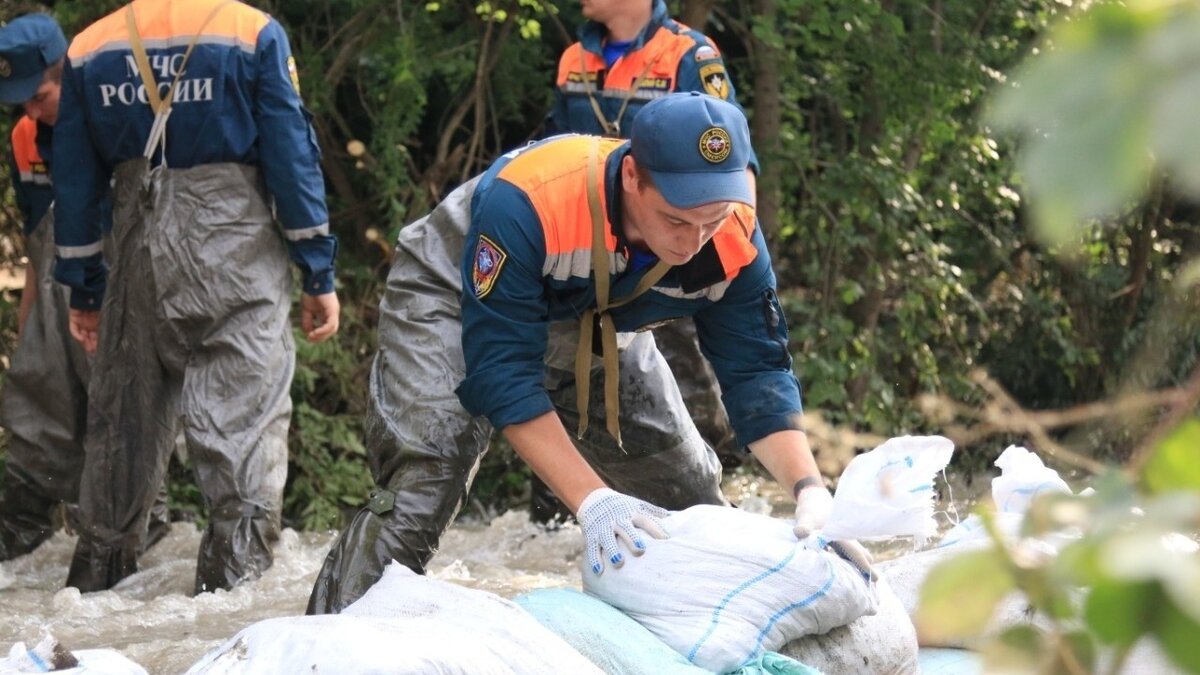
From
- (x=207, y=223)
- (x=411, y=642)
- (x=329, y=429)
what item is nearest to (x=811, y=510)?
(x=411, y=642)

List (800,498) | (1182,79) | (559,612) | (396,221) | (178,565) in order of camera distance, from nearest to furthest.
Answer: (1182,79), (559,612), (800,498), (178,565), (396,221)

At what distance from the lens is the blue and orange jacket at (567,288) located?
3100 mm

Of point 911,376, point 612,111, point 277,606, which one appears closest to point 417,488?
point 277,606

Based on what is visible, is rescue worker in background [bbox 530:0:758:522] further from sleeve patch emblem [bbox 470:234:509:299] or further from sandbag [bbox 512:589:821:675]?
sandbag [bbox 512:589:821:675]

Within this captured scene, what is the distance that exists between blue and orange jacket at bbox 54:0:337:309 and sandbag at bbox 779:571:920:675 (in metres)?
2.02

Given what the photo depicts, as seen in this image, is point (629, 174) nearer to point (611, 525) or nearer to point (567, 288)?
point (567, 288)

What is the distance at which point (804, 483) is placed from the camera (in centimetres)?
327

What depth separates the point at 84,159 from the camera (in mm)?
4535

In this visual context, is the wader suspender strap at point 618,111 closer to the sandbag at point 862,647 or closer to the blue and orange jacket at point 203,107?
the blue and orange jacket at point 203,107

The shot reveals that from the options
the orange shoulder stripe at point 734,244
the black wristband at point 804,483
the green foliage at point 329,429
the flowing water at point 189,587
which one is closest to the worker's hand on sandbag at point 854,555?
the black wristband at point 804,483

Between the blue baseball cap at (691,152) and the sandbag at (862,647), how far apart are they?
31.4 inches

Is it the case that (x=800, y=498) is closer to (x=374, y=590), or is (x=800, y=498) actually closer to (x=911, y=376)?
(x=374, y=590)

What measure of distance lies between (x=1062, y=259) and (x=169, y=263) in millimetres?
4324

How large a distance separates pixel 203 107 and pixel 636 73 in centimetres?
149
